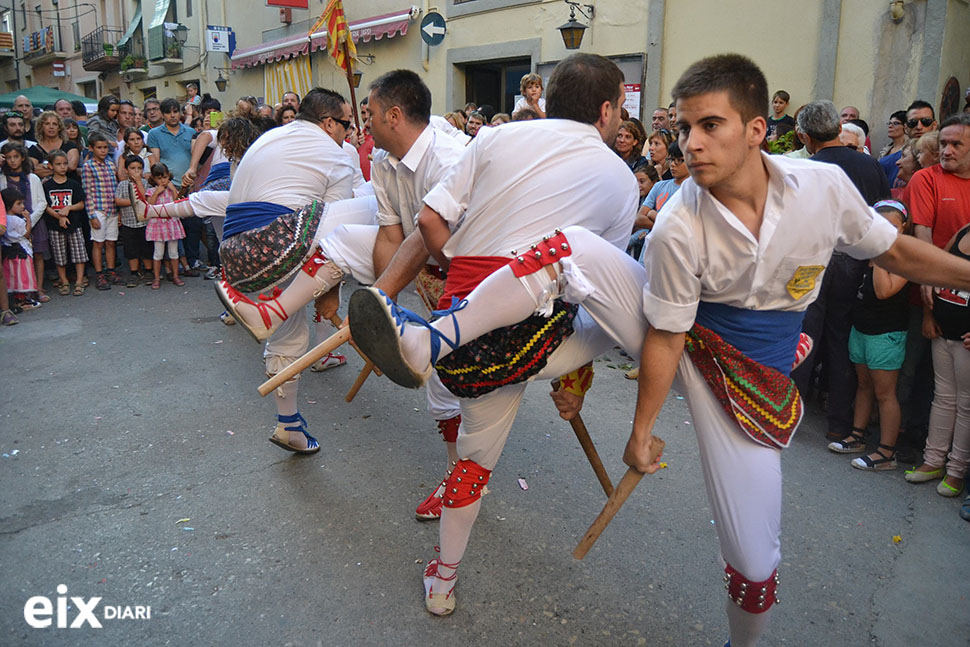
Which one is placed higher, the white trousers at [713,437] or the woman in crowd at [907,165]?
the woman in crowd at [907,165]

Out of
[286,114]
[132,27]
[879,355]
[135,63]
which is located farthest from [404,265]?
[132,27]

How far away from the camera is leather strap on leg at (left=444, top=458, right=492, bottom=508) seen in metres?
2.69

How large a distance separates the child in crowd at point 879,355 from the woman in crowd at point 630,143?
8.38 feet

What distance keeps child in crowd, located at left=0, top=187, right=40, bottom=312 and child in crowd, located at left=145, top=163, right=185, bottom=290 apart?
134 centimetres

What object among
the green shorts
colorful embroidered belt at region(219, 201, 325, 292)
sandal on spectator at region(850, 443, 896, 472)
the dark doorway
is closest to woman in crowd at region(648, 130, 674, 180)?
the green shorts

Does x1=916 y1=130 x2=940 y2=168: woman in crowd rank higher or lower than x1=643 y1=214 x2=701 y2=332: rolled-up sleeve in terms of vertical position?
higher

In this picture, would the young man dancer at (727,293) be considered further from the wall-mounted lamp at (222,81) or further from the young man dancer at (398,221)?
the wall-mounted lamp at (222,81)

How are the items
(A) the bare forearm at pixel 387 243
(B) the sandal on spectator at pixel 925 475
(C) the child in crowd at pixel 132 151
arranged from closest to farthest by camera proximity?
(A) the bare forearm at pixel 387 243 < (B) the sandal on spectator at pixel 925 475 < (C) the child in crowd at pixel 132 151

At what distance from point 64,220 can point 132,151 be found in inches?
51.9

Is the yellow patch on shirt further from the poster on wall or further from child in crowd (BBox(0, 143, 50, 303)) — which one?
the poster on wall

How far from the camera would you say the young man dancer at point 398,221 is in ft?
10.2

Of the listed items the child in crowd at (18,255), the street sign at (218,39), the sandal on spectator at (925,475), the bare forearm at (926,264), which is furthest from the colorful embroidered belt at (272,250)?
the street sign at (218,39)

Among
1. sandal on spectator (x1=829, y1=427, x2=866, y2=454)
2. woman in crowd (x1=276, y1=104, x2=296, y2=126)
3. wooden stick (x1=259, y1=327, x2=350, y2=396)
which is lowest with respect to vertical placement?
sandal on spectator (x1=829, y1=427, x2=866, y2=454)

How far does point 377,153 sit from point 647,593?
2.28 meters
